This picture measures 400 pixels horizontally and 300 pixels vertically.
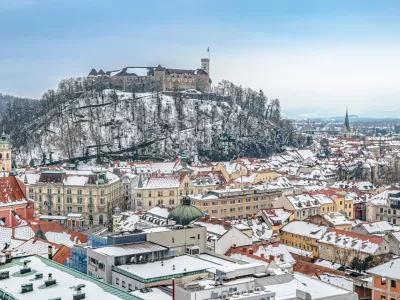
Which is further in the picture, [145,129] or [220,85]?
[220,85]

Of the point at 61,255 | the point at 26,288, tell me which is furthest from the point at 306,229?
the point at 26,288

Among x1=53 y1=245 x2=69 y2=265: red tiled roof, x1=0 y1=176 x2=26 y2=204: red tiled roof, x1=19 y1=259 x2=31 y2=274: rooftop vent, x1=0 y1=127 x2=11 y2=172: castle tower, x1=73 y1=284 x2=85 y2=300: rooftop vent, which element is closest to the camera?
x1=73 y1=284 x2=85 y2=300: rooftop vent

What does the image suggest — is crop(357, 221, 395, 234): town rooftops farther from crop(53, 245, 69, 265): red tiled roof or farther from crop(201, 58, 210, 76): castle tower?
crop(201, 58, 210, 76): castle tower

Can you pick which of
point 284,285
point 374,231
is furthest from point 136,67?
point 284,285

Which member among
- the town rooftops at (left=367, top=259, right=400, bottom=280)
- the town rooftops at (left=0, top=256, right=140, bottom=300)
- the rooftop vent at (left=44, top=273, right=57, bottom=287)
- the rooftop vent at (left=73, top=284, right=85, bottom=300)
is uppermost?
the rooftop vent at (left=73, top=284, right=85, bottom=300)

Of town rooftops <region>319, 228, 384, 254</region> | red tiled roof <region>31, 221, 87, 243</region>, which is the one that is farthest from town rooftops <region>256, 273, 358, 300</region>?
red tiled roof <region>31, 221, 87, 243</region>

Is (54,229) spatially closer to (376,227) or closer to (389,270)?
(389,270)

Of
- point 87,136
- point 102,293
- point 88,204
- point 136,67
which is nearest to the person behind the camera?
point 102,293

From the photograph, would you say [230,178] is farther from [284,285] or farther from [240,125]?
[284,285]
